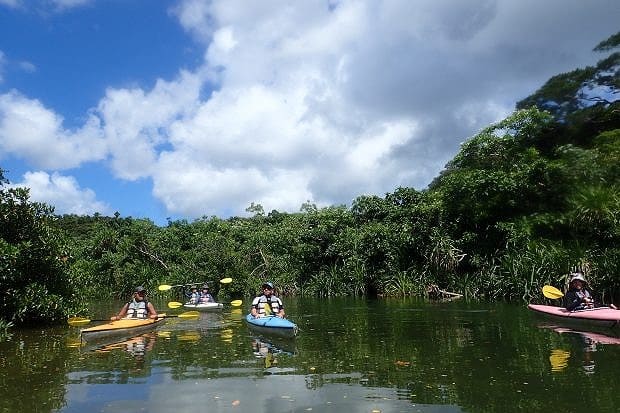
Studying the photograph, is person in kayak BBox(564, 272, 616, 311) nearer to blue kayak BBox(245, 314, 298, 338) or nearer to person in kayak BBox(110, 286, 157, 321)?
blue kayak BBox(245, 314, 298, 338)

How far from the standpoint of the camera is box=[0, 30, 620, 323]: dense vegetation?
617 inches

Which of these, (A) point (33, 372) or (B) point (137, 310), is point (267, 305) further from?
(A) point (33, 372)

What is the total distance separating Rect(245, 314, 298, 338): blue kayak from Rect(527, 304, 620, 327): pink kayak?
A: 720cm

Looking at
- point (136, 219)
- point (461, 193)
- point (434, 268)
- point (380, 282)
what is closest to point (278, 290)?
point (380, 282)

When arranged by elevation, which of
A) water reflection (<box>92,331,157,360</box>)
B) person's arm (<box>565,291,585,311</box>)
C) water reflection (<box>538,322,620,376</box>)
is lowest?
water reflection (<box>538,322,620,376</box>)

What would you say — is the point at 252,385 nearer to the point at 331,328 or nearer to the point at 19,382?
the point at 19,382

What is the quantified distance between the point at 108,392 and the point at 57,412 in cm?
100

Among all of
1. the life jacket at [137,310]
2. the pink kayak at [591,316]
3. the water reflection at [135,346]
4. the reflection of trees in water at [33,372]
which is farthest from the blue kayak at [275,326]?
the pink kayak at [591,316]

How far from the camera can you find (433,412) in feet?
20.9

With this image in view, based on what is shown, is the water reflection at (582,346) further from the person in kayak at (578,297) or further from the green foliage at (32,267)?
the green foliage at (32,267)

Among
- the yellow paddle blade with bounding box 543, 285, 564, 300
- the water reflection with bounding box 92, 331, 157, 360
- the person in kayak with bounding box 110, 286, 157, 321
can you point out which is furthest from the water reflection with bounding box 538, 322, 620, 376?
the person in kayak with bounding box 110, 286, 157, 321

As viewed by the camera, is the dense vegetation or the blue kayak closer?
the blue kayak

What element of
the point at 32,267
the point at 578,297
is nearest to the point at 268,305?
Answer: the point at 32,267

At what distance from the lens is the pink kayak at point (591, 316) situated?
12.5 metres
